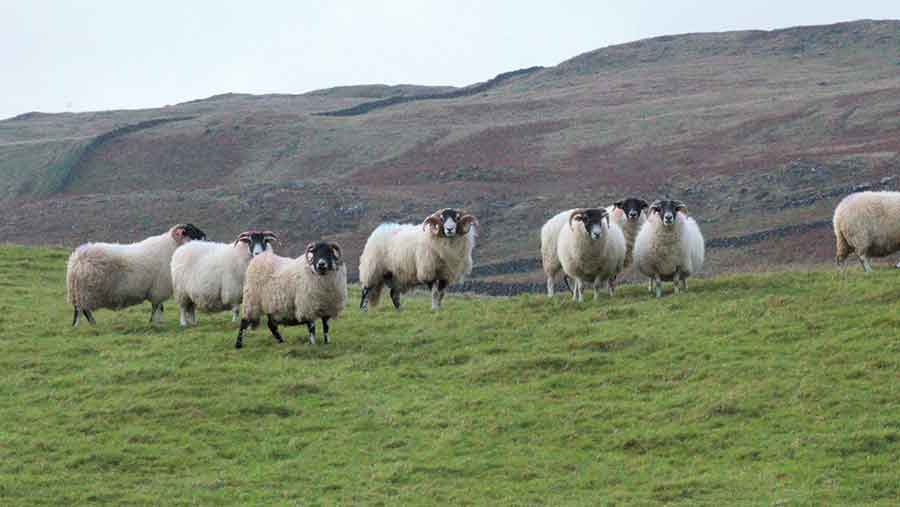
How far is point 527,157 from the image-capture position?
8262 cm

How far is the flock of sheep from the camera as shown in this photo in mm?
24828

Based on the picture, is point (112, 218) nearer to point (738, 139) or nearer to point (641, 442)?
point (738, 139)

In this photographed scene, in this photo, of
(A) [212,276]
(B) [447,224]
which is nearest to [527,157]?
(B) [447,224]

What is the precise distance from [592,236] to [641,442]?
26.6 feet

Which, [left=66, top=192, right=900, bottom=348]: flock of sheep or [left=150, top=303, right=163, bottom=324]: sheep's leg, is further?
[left=150, top=303, right=163, bottom=324]: sheep's leg

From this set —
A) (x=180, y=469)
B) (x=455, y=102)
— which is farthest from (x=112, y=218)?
(x=180, y=469)

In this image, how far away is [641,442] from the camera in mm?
17156

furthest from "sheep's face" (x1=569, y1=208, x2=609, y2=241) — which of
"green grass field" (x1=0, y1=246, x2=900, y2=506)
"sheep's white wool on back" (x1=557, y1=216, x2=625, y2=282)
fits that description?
"green grass field" (x1=0, y1=246, x2=900, y2=506)

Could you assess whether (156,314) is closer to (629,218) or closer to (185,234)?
(185,234)

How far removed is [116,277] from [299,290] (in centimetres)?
528

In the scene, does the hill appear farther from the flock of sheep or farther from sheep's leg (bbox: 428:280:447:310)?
sheep's leg (bbox: 428:280:447:310)

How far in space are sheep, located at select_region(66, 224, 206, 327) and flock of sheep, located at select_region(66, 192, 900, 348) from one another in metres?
0.02

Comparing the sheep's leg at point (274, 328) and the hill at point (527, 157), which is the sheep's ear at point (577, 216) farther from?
the hill at point (527, 157)

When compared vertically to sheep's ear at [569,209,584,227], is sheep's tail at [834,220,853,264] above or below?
below
